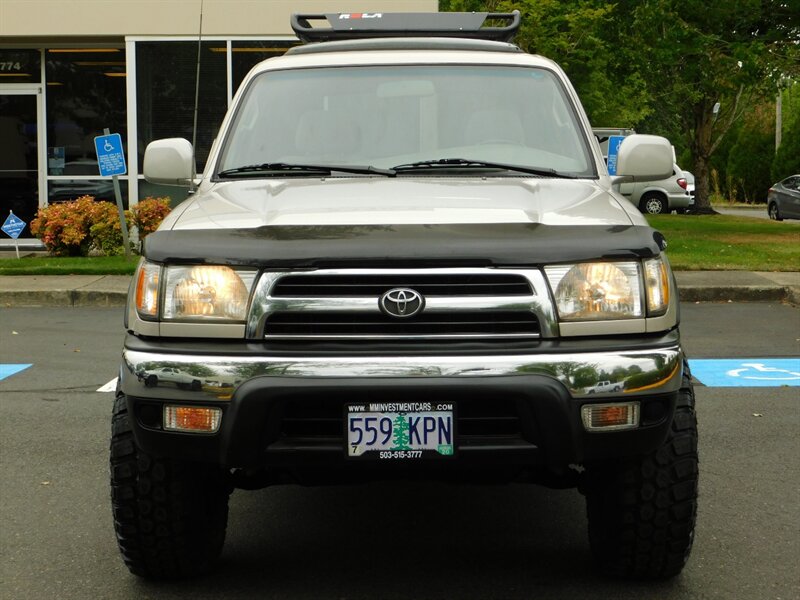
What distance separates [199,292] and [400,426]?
760 millimetres

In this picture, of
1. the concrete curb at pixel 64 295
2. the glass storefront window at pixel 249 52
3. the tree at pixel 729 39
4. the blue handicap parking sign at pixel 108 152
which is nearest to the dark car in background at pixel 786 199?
the tree at pixel 729 39

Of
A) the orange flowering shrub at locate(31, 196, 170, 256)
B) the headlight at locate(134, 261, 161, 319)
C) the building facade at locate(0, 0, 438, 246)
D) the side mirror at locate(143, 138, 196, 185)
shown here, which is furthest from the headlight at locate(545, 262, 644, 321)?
the building facade at locate(0, 0, 438, 246)

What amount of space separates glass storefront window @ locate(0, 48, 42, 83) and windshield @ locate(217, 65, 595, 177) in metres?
14.8

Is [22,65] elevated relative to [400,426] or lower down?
lower down

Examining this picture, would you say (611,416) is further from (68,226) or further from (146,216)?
(68,226)

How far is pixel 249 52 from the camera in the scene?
1798cm

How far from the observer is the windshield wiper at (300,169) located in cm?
476

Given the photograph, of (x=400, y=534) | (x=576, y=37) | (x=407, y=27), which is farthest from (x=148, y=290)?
(x=576, y=37)

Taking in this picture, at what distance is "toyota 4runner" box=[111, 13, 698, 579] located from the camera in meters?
3.66

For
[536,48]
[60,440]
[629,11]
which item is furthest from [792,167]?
[60,440]

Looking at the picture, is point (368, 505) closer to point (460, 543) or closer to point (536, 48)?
point (460, 543)

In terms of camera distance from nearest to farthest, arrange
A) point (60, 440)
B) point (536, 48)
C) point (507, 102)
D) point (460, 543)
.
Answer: point (460, 543)
point (507, 102)
point (60, 440)
point (536, 48)

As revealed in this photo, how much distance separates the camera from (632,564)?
13.5 feet

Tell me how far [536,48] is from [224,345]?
824 inches
